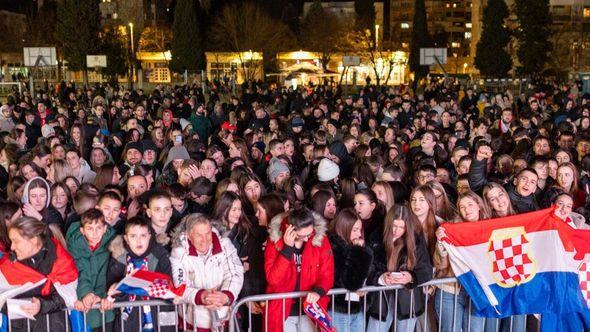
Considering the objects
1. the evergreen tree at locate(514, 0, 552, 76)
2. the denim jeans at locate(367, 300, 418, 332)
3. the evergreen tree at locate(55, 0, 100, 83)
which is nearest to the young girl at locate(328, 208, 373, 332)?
the denim jeans at locate(367, 300, 418, 332)

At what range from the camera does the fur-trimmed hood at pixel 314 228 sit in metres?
5.99

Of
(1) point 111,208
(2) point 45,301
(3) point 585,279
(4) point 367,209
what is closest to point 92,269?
(2) point 45,301

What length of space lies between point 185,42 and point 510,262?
178 feet

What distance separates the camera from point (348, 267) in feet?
19.4

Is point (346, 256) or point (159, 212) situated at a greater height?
point (159, 212)

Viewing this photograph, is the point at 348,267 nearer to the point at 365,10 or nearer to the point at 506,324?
the point at 506,324

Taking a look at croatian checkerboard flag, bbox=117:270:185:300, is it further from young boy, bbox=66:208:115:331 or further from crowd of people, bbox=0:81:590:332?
young boy, bbox=66:208:115:331

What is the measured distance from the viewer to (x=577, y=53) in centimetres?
6431

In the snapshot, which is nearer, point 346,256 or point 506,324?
point 346,256

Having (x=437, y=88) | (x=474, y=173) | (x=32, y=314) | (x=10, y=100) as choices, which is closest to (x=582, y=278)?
(x=474, y=173)

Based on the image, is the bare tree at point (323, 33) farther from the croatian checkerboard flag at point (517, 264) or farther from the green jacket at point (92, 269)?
the green jacket at point (92, 269)

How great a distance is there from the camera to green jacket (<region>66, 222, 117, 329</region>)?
18.8 feet

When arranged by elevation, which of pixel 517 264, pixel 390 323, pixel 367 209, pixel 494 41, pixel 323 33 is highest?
pixel 323 33

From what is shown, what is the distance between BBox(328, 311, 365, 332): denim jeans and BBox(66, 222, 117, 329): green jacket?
2.03 metres
